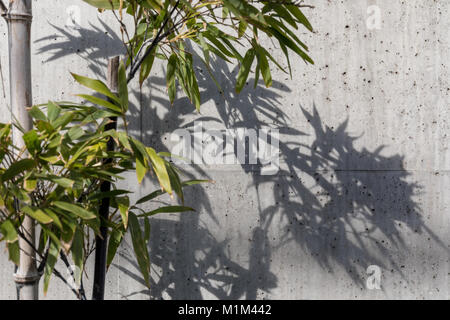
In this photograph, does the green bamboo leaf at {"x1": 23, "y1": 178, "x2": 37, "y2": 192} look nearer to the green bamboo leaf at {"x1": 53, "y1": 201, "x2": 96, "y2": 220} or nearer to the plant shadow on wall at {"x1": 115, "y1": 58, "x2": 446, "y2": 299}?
the green bamboo leaf at {"x1": 53, "y1": 201, "x2": 96, "y2": 220}

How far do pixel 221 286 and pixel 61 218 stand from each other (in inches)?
32.9

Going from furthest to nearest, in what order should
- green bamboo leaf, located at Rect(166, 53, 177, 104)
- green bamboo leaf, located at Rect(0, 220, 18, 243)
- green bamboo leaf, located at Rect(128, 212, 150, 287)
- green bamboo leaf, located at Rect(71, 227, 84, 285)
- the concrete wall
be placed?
the concrete wall → green bamboo leaf, located at Rect(166, 53, 177, 104) → green bamboo leaf, located at Rect(128, 212, 150, 287) → green bamboo leaf, located at Rect(71, 227, 84, 285) → green bamboo leaf, located at Rect(0, 220, 18, 243)

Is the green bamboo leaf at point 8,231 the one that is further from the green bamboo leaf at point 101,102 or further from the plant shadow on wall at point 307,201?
the plant shadow on wall at point 307,201

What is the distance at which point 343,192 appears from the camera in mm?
1639

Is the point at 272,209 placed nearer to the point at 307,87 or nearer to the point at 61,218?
the point at 307,87

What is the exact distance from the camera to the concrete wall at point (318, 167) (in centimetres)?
161

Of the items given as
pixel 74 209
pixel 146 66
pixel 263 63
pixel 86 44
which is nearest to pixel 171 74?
pixel 146 66

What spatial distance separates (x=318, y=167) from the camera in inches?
64.6

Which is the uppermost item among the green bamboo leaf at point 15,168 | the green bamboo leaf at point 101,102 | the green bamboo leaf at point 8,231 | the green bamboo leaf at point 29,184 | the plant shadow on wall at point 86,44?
the plant shadow on wall at point 86,44

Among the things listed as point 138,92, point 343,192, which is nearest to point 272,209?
point 343,192

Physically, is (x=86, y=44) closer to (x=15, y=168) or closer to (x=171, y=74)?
(x=171, y=74)

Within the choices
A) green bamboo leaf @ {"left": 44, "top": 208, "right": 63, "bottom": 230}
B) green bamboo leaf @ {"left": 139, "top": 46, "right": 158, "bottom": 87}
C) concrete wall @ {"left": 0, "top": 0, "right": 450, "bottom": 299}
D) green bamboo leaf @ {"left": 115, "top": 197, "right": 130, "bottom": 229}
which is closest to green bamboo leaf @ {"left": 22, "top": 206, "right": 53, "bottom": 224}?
green bamboo leaf @ {"left": 44, "top": 208, "right": 63, "bottom": 230}

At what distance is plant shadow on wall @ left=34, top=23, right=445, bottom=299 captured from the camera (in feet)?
5.35

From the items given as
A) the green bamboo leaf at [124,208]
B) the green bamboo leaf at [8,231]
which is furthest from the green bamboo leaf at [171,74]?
the green bamboo leaf at [8,231]
